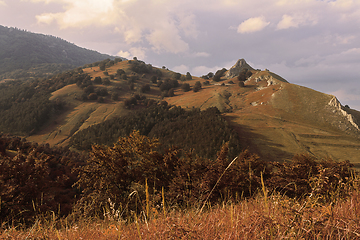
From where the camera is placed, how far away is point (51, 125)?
4197cm

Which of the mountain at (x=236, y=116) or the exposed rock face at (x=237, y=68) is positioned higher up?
the exposed rock face at (x=237, y=68)

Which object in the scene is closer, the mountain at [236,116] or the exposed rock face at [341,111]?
the mountain at [236,116]

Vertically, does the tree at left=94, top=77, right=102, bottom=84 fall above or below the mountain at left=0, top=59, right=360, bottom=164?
above

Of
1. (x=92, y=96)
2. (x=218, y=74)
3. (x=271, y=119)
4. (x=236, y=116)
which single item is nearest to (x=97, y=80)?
(x=92, y=96)

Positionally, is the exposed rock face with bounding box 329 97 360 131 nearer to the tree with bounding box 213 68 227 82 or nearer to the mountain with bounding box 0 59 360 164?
the mountain with bounding box 0 59 360 164

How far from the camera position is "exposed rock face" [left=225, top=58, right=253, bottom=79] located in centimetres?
7194

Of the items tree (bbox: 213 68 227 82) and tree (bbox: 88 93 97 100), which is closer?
tree (bbox: 88 93 97 100)

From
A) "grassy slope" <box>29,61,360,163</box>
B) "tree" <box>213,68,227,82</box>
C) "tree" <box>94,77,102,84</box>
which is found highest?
"tree" <box>213,68,227,82</box>

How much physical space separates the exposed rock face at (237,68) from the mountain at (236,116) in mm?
15713

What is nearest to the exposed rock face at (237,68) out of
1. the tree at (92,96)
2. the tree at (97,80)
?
the tree at (97,80)

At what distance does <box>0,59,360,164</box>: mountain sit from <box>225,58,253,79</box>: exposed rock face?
51.6ft

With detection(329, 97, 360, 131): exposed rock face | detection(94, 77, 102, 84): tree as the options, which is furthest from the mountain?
detection(94, 77, 102, 84): tree

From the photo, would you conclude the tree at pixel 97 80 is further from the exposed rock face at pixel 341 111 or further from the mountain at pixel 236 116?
the exposed rock face at pixel 341 111

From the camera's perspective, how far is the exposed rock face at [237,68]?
71.9 m
